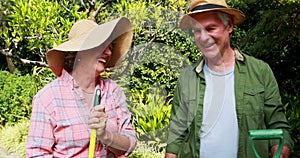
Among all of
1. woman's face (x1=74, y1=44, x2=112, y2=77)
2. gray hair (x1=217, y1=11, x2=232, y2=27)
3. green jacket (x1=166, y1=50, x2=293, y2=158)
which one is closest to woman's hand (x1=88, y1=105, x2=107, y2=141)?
woman's face (x1=74, y1=44, x2=112, y2=77)

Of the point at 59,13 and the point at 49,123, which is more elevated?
the point at 59,13

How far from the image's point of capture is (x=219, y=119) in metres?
2.04

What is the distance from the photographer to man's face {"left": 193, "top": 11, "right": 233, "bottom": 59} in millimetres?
1936

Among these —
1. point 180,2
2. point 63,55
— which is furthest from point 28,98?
point 63,55

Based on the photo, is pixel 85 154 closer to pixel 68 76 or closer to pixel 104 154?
pixel 104 154

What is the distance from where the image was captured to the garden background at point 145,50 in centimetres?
195

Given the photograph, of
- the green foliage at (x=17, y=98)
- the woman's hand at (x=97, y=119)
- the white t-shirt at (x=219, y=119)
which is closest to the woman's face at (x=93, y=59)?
the woman's hand at (x=97, y=119)

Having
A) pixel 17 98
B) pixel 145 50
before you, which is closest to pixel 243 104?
pixel 145 50

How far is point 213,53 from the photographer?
1.99 metres

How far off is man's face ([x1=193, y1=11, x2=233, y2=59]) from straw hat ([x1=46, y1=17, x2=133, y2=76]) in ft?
0.95

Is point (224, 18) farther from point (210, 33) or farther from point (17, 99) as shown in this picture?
point (17, 99)

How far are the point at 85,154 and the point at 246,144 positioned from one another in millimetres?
721

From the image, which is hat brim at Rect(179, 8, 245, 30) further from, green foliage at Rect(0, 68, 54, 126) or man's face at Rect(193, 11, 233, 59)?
green foliage at Rect(0, 68, 54, 126)

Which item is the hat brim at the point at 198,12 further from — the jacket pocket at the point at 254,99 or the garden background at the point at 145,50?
the jacket pocket at the point at 254,99
